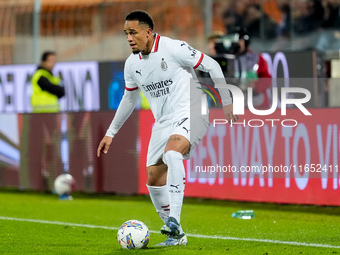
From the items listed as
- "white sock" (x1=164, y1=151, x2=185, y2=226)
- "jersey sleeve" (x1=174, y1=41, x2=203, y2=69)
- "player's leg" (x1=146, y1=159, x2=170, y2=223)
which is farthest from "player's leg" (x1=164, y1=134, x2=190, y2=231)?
"jersey sleeve" (x1=174, y1=41, x2=203, y2=69)

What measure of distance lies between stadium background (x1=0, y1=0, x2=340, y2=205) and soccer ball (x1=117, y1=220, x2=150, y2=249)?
11.7ft

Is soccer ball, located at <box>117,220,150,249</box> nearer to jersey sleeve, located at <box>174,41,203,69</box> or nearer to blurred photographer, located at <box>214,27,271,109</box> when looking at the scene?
jersey sleeve, located at <box>174,41,203,69</box>

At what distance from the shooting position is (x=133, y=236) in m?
6.66

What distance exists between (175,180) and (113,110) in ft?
19.4

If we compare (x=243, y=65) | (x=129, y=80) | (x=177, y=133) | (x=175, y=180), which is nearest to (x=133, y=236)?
(x=175, y=180)

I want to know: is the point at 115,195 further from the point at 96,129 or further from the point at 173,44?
the point at 173,44

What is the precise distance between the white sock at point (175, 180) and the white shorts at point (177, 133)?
0.81 feet

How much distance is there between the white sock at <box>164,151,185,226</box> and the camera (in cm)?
651

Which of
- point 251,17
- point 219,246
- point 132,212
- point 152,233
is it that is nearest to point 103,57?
point 251,17

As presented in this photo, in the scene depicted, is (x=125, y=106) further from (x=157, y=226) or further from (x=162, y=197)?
(x=157, y=226)

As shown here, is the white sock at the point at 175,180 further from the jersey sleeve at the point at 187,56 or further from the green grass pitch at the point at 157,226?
the jersey sleeve at the point at 187,56

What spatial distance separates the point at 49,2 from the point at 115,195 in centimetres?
544

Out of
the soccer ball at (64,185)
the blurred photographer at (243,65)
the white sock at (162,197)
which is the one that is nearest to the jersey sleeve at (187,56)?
the white sock at (162,197)

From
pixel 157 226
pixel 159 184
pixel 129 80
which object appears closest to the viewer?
pixel 159 184
